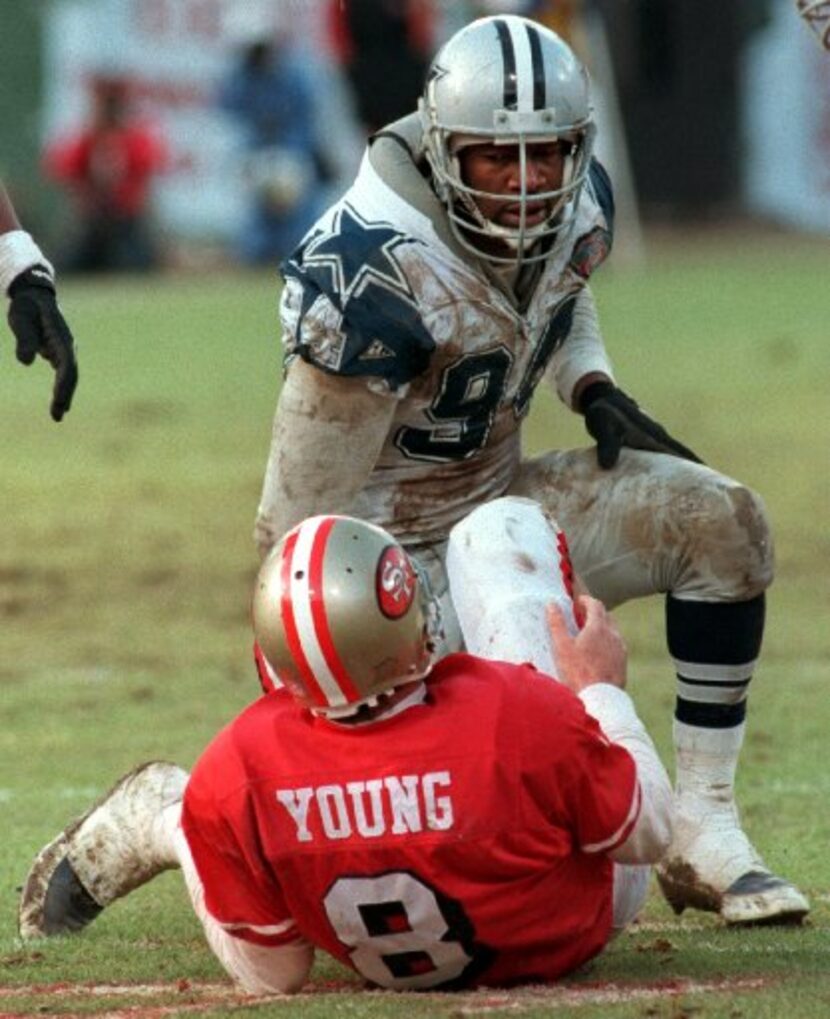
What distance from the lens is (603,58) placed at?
2281cm

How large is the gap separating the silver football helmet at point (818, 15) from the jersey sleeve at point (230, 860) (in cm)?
221

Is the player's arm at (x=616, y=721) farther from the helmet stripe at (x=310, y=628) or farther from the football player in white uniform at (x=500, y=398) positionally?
the football player in white uniform at (x=500, y=398)

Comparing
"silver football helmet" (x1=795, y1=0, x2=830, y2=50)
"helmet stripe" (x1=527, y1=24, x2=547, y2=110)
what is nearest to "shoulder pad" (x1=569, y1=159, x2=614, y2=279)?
"helmet stripe" (x1=527, y1=24, x2=547, y2=110)

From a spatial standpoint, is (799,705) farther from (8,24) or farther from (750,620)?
(8,24)

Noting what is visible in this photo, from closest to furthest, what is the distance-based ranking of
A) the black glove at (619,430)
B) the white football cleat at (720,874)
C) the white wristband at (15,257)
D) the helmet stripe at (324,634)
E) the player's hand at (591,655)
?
the helmet stripe at (324,634) < the player's hand at (591,655) < the white football cleat at (720,874) < the black glove at (619,430) < the white wristband at (15,257)

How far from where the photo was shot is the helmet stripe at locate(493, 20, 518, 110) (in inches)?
212

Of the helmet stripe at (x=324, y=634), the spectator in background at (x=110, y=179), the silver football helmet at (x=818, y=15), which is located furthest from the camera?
the spectator in background at (x=110, y=179)

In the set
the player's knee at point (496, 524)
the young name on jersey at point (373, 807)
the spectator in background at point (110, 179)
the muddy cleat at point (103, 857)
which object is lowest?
the spectator in background at point (110, 179)

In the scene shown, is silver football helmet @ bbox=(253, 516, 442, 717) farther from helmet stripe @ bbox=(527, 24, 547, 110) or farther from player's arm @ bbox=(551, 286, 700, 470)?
player's arm @ bbox=(551, 286, 700, 470)

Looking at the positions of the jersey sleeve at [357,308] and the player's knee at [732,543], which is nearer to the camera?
the jersey sleeve at [357,308]

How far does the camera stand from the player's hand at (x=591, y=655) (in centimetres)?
469

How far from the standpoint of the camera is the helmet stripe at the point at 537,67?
539 centimetres

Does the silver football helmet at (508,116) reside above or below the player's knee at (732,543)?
above

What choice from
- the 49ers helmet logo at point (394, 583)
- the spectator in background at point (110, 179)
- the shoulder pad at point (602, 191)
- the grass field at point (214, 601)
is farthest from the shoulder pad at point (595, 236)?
the spectator in background at point (110, 179)
